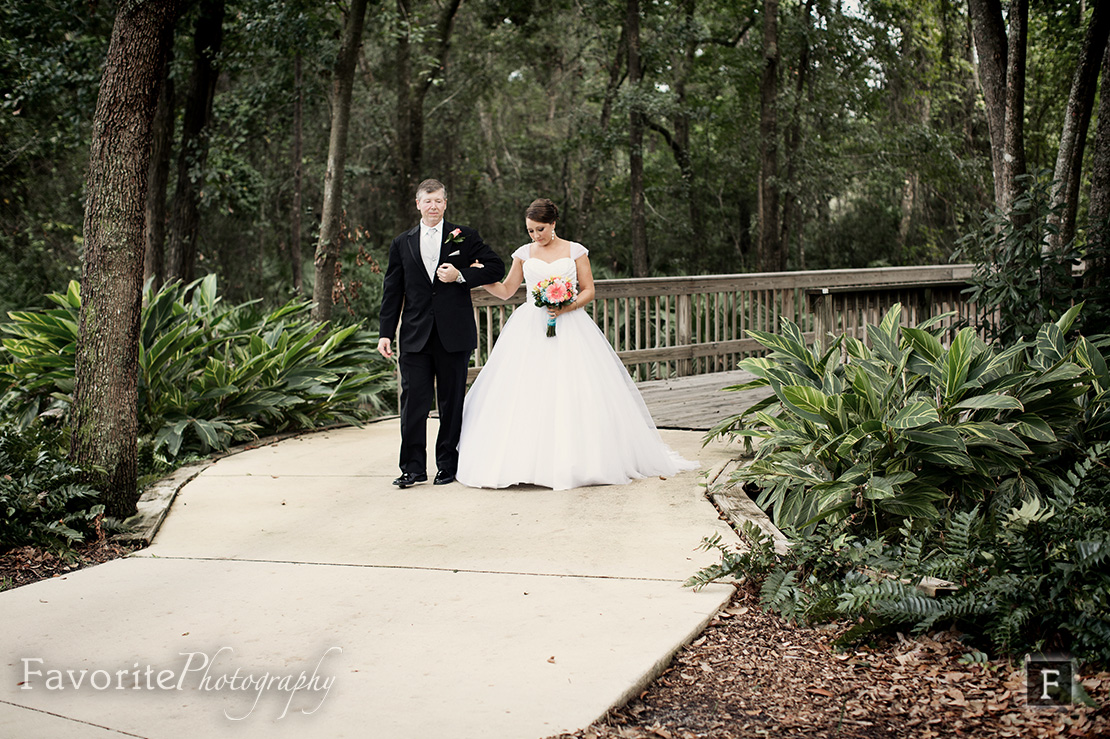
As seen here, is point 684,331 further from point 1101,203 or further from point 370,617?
point 370,617

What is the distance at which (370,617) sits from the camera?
3.88 m

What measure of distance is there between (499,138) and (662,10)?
6528mm

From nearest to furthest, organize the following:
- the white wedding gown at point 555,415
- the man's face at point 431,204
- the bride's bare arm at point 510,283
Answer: the man's face at point 431,204 < the white wedding gown at point 555,415 < the bride's bare arm at point 510,283

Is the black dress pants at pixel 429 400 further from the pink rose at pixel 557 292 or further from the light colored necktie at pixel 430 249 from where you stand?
the pink rose at pixel 557 292

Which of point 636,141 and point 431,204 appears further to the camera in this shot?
point 636,141

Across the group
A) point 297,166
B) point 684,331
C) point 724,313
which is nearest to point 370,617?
point 684,331

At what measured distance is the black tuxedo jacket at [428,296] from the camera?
6.28m

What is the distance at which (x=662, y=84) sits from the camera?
22.8m

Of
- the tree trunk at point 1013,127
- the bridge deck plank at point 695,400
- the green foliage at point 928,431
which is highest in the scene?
the tree trunk at point 1013,127

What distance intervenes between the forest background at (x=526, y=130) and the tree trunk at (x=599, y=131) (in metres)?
0.09

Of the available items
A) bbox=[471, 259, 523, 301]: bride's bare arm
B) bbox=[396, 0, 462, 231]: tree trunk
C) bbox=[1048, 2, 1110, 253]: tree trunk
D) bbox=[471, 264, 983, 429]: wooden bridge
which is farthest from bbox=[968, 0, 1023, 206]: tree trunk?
bbox=[396, 0, 462, 231]: tree trunk

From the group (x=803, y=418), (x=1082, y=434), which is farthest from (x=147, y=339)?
(x=1082, y=434)

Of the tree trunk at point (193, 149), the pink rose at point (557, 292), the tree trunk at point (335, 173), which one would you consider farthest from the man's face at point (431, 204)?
the tree trunk at point (193, 149)

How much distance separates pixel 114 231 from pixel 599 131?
16.2 metres
